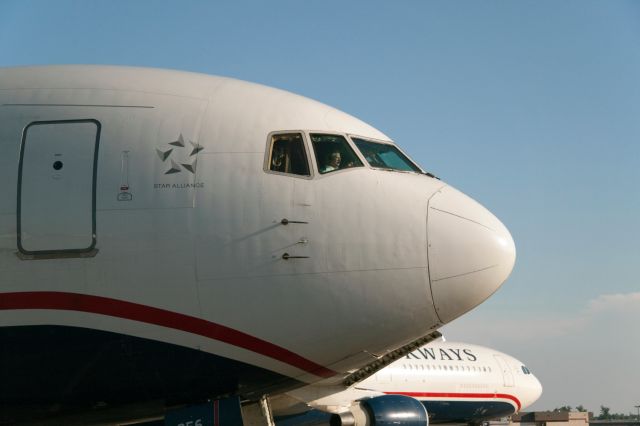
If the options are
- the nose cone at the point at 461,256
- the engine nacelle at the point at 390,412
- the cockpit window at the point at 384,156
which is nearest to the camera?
the nose cone at the point at 461,256

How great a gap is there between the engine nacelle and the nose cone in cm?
653

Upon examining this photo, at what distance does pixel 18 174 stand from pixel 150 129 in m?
1.52

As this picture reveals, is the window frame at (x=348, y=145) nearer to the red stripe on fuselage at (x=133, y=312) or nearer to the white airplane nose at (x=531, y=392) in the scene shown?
the red stripe on fuselage at (x=133, y=312)

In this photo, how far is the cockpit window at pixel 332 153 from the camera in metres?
9.62

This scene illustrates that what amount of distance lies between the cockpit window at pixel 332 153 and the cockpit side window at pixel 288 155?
17 cm

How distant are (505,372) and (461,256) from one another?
30.1 metres

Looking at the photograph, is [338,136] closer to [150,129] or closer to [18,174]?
[150,129]

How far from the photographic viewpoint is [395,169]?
990 centimetres

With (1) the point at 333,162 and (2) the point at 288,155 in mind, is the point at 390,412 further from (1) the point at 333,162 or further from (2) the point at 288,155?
(2) the point at 288,155

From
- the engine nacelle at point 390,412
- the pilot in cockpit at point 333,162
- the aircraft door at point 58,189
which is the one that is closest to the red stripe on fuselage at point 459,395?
the engine nacelle at point 390,412

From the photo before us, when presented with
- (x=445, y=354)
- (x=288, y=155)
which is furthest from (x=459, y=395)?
(x=288, y=155)

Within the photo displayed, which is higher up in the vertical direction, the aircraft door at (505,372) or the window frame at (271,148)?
the window frame at (271,148)

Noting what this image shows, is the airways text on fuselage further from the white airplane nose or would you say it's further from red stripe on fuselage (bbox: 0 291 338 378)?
red stripe on fuselage (bbox: 0 291 338 378)

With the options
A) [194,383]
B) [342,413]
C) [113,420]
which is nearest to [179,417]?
[194,383]
